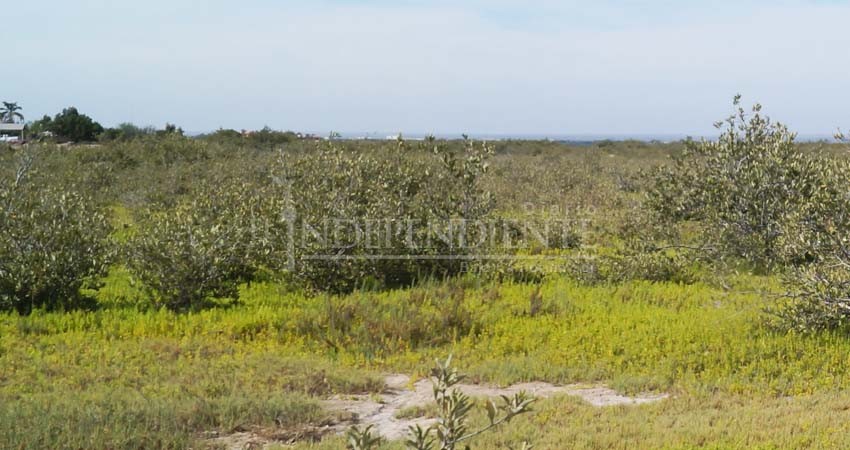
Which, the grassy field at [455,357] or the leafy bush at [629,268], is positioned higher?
the leafy bush at [629,268]

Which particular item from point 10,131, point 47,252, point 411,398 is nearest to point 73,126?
point 10,131

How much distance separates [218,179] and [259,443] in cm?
1695

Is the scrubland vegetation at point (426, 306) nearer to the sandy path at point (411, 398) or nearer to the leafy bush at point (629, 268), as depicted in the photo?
the leafy bush at point (629, 268)

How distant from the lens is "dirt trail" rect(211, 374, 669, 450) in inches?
259

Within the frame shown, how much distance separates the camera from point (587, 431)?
251 inches

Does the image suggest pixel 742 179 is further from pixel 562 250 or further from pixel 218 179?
pixel 218 179

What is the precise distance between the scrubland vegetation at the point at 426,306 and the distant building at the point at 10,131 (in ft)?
40.5

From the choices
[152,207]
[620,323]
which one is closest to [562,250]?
[620,323]

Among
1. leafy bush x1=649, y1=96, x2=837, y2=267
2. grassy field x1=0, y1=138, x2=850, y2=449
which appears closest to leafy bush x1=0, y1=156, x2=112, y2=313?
grassy field x1=0, y1=138, x2=850, y2=449

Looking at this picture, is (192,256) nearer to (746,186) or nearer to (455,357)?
(455,357)

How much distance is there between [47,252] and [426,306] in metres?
4.95

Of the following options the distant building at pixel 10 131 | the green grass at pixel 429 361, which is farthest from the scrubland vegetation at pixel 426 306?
the distant building at pixel 10 131

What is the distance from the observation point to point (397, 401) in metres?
7.66

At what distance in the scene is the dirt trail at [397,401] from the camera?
659 centimetres
